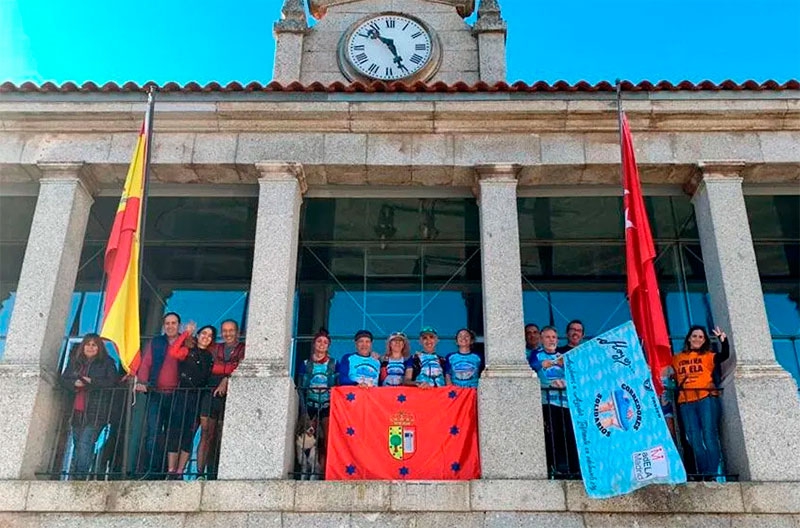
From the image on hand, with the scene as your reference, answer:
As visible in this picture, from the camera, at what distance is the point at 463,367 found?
802 centimetres

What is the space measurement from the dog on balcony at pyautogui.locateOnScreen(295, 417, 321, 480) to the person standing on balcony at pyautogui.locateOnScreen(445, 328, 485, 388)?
1.41 meters

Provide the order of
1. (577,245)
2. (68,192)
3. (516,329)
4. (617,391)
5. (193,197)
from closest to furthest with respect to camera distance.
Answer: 1. (617,391)
2. (516,329)
3. (68,192)
4. (193,197)
5. (577,245)

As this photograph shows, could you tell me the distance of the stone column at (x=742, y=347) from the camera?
7137 mm

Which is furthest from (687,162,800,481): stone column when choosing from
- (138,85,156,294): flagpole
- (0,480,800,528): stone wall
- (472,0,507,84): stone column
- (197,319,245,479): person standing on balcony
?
(138,85,156,294): flagpole

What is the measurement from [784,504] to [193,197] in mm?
6901

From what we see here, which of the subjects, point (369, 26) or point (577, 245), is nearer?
point (577, 245)

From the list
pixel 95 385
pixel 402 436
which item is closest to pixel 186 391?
pixel 95 385

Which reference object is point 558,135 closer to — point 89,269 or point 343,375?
point 343,375

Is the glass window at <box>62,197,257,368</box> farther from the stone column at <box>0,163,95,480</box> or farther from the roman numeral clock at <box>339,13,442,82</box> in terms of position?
the roman numeral clock at <box>339,13,442,82</box>

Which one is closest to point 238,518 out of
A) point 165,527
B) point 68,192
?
point 165,527

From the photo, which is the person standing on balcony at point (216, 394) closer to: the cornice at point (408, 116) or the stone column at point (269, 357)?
the stone column at point (269, 357)

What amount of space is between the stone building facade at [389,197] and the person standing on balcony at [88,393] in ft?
0.76

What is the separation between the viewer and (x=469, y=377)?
7984mm

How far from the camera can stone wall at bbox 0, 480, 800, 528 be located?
677 centimetres
